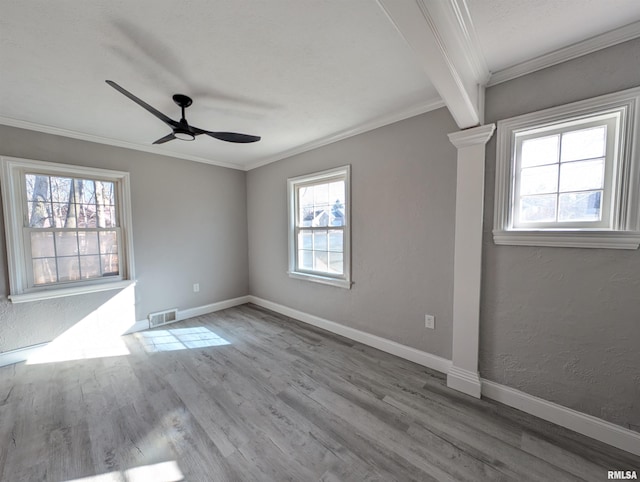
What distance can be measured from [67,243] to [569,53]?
4.89 metres

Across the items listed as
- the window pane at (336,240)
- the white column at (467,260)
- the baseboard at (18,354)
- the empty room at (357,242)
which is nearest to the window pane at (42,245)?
the empty room at (357,242)

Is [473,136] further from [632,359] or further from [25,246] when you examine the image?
[25,246]

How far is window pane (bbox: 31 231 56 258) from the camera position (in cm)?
265

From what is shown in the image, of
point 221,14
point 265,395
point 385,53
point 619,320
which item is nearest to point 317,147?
point 385,53

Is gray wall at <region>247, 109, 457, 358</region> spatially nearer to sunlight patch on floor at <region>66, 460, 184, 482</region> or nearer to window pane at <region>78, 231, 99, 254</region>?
sunlight patch on floor at <region>66, 460, 184, 482</region>

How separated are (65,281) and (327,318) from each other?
3.15 m

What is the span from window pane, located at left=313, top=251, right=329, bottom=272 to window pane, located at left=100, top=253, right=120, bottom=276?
2.61m

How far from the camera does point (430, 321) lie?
90.9 inches

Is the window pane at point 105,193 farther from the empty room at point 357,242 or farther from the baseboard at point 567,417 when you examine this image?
the baseboard at point 567,417

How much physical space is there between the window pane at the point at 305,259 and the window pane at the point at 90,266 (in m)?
2.57

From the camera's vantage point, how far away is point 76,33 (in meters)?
1.40

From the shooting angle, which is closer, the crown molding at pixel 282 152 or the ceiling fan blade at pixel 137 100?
the ceiling fan blade at pixel 137 100

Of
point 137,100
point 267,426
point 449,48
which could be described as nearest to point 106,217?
point 137,100

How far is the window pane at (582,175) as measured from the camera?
1560mm
